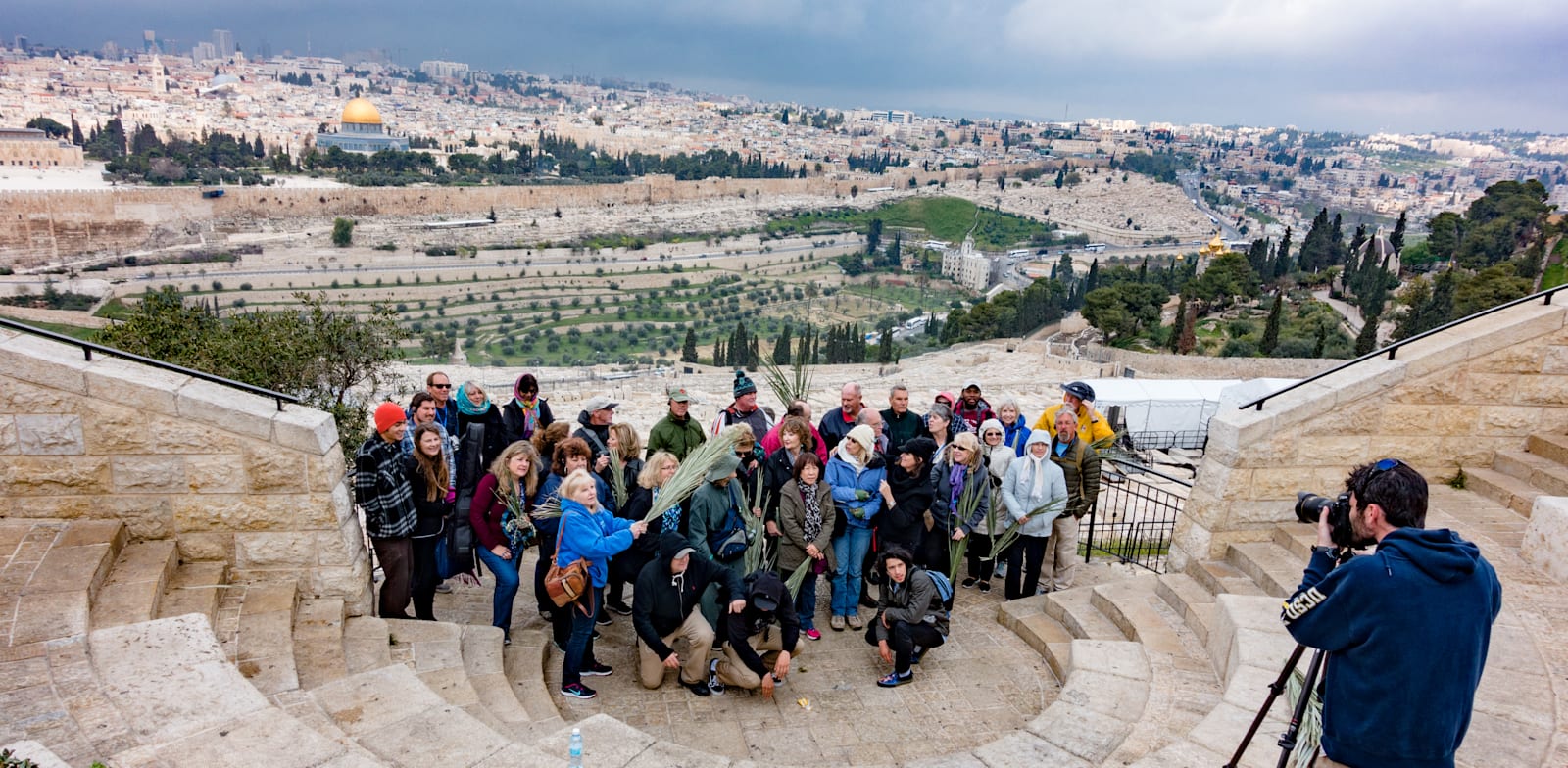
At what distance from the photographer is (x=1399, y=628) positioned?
68.2 inches

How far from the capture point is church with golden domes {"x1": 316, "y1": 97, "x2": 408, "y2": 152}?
79375mm

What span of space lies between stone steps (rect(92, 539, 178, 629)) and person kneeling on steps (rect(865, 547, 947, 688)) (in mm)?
2820

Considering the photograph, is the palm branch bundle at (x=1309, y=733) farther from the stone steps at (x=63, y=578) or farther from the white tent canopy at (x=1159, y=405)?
the white tent canopy at (x=1159, y=405)

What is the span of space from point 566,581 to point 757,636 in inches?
34.0

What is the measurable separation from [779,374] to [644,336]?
34327 mm

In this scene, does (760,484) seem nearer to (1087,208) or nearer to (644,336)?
(644,336)

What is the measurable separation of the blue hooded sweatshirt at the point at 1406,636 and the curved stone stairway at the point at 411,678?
0.86m

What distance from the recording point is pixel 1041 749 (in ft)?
9.70

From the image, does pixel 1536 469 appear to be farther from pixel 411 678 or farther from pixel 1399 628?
pixel 411 678

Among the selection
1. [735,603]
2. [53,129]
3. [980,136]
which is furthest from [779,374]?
[980,136]

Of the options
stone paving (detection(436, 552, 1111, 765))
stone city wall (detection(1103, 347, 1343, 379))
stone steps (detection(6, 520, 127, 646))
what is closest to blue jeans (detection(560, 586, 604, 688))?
stone paving (detection(436, 552, 1111, 765))

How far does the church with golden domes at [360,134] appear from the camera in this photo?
79375 mm

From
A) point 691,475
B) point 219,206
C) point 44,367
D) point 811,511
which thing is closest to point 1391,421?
point 811,511

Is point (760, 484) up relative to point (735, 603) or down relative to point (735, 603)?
up
